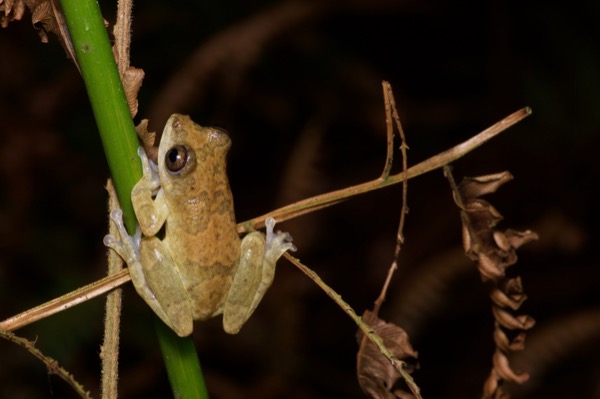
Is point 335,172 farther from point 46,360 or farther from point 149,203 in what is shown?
point 46,360

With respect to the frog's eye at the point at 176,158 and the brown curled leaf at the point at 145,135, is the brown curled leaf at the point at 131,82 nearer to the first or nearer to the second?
the brown curled leaf at the point at 145,135

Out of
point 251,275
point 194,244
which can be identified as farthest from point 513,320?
point 194,244

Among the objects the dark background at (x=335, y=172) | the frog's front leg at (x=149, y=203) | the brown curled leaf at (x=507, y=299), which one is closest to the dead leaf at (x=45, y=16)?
the frog's front leg at (x=149, y=203)

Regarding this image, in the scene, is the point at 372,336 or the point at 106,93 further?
the point at 372,336

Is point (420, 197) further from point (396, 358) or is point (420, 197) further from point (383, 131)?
point (396, 358)

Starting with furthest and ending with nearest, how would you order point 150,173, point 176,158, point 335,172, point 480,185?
point 335,172
point 176,158
point 150,173
point 480,185

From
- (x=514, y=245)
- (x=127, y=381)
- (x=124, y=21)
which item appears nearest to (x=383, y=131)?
(x=127, y=381)
